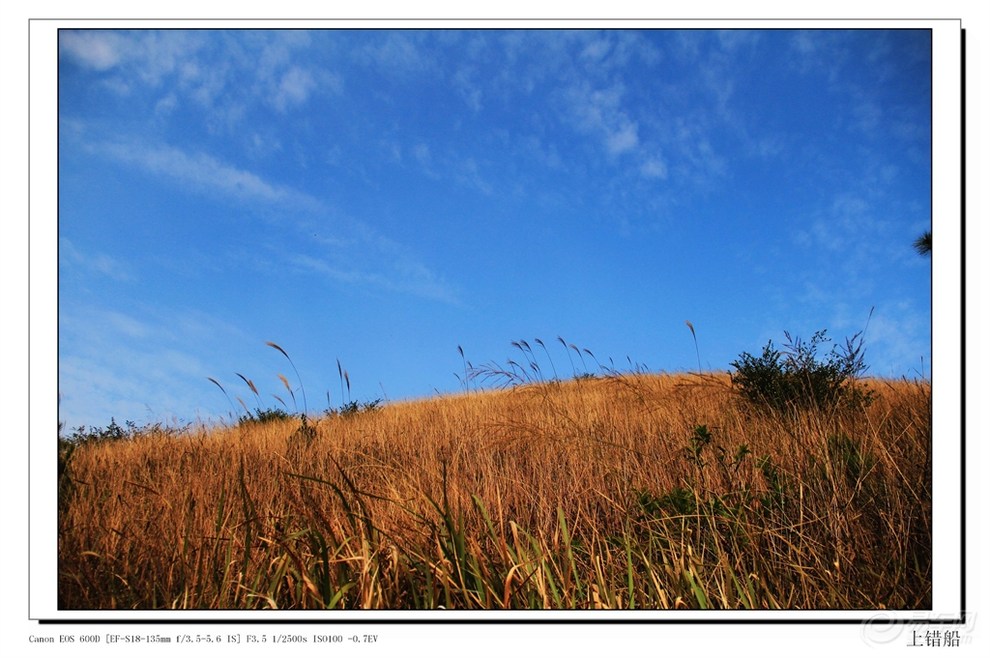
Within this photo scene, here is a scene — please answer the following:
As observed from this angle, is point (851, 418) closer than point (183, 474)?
No

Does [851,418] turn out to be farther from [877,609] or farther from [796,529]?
[877,609]

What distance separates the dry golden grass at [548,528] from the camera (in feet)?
6.57

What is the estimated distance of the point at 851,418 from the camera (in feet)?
12.5

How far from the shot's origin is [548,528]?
2.43 m

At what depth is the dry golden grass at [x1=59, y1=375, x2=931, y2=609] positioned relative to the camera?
78.8 inches
